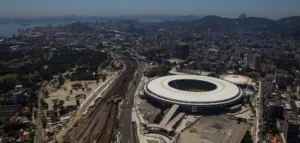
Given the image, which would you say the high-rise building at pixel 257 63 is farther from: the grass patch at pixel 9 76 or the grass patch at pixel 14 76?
the grass patch at pixel 9 76

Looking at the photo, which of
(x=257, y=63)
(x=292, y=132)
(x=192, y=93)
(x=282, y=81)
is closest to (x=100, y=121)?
(x=192, y=93)

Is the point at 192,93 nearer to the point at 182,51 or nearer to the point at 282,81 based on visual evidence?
the point at 282,81

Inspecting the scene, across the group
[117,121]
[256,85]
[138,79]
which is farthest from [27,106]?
[256,85]

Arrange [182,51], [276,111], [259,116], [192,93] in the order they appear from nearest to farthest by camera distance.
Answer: [276,111] → [259,116] → [192,93] → [182,51]

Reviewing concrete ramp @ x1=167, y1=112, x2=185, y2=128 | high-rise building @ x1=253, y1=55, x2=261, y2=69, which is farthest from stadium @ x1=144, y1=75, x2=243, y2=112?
high-rise building @ x1=253, y1=55, x2=261, y2=69

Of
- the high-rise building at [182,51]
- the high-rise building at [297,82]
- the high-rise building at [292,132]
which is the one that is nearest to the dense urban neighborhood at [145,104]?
the high-rise building at [292,132]

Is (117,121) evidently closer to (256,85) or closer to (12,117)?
(12,117)
